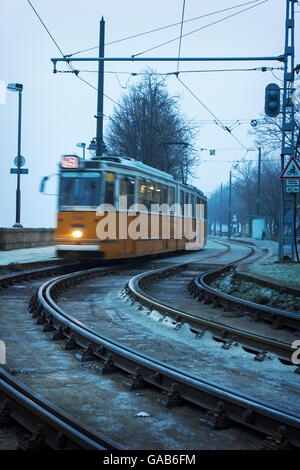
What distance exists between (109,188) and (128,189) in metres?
1.14

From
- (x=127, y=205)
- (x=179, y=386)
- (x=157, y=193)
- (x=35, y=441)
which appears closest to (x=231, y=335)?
(x=179, y=386)

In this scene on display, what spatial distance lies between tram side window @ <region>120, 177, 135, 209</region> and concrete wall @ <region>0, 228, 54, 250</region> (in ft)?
26.8

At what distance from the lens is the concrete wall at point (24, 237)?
80.7 ft

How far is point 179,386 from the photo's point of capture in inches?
190

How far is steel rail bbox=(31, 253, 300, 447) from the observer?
3930 millimetres

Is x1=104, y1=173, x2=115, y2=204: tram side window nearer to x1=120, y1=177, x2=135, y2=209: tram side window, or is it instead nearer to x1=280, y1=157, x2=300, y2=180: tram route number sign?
x1=120, y1=177, x2=135, y2=209: tram side window

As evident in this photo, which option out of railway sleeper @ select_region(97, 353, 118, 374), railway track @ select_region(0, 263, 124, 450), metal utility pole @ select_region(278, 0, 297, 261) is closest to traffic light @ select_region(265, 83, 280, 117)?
metal utility pole @ select_region(278, 0, 297, 261)

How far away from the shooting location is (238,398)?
4289 mm

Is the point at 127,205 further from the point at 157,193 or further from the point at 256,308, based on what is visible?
the point at 256,308

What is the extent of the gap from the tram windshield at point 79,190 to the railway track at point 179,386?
29.1 ft
